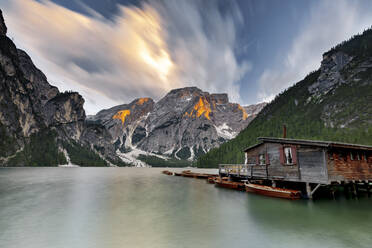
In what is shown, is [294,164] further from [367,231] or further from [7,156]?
[7,156]

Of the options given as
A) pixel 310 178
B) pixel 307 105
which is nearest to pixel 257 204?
pixel 310 178

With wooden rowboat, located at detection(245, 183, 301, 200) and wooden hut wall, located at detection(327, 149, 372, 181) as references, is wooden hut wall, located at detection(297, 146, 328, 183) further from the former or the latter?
wooden rowboat, located at detection(245, 183, 301, 200)

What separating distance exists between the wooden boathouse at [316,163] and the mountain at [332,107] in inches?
3062

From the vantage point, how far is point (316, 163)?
2178 cm

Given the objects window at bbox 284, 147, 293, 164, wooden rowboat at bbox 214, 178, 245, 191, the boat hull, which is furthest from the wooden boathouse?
the boat hull

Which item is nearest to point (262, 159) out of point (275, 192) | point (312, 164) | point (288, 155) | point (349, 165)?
point (288, 155)

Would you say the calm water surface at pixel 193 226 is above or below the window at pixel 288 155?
below

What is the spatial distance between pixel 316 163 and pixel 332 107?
139 metres

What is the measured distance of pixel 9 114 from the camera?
615ft

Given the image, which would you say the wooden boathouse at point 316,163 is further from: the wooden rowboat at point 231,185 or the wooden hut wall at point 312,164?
the wooden rowboat at point 231,185

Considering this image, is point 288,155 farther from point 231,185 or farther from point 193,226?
point 193,226

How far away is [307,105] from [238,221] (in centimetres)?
17773

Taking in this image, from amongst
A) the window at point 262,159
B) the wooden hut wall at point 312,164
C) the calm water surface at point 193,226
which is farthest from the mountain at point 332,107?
the calm water surface at point 193,226

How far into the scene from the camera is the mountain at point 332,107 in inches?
4245
